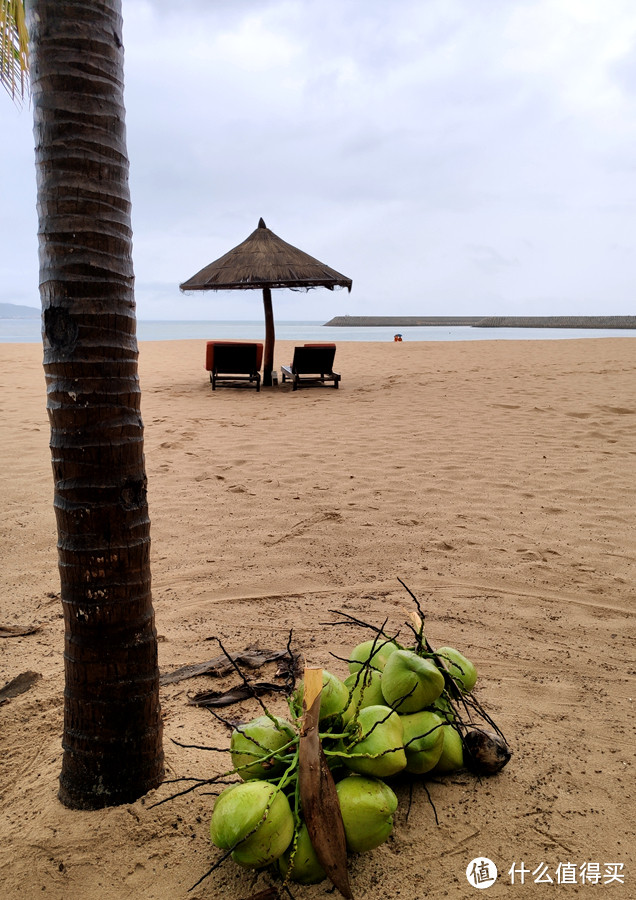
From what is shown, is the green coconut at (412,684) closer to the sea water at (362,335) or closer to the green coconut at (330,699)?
the green coconut at (330,699)

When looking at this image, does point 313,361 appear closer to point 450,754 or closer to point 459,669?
point 459,669

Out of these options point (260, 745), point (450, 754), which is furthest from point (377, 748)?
point (450, 754)

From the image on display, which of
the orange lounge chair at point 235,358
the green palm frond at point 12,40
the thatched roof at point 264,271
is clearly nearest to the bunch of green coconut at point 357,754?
the green palm frond at point 12,40

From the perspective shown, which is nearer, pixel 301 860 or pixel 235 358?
pixel 301 860

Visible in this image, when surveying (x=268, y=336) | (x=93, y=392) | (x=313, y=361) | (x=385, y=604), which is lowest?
(x=385, y=604)

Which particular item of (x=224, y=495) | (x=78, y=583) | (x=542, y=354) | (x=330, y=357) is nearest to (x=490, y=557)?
(x=224, y=495)

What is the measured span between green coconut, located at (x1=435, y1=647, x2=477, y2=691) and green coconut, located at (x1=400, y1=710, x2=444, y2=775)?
18 centimetres

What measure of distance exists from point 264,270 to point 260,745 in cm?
981

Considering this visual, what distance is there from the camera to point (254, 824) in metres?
1.44

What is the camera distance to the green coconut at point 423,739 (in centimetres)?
175

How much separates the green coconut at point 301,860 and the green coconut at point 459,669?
0.62 m

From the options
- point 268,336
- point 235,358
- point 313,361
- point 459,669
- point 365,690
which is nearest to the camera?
point 365,690

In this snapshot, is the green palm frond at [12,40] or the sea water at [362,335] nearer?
the green palm frond at [12,40]

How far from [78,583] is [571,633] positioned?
235cm
